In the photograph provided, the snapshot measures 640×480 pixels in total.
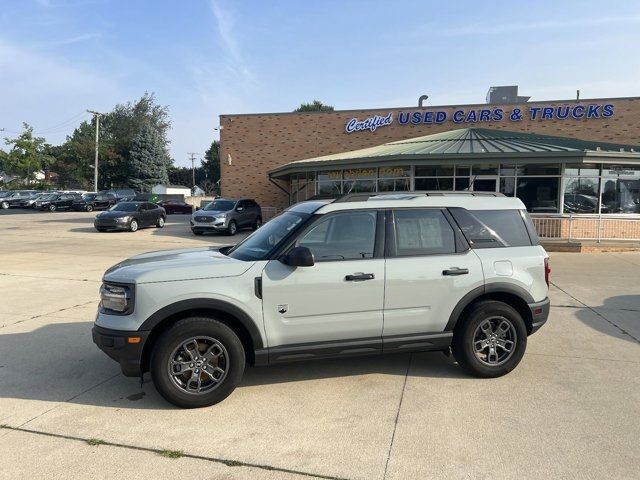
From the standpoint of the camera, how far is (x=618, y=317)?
712 centimetres

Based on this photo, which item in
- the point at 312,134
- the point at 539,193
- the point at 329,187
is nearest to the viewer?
the point at 539,193

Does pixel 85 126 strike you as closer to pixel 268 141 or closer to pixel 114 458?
pixel 268 141

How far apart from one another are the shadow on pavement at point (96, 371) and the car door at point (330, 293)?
62 cm

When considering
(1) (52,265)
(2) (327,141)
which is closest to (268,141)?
(2) (327,141)

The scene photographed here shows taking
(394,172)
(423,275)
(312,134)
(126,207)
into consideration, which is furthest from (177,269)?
(312,134)

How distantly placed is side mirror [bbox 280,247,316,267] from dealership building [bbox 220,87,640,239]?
562 inches

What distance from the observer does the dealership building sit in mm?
17641

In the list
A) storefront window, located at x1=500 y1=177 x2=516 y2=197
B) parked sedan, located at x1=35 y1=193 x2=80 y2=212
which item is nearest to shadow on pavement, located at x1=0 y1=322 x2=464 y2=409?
storefront window, located at x1=500 y1=177 x2=516 y2=197

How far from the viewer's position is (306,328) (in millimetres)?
4258

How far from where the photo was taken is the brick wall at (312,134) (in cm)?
2336

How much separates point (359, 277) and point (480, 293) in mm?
1236

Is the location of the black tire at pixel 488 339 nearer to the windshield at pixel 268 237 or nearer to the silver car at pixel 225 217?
the windshield at pixel 268 237

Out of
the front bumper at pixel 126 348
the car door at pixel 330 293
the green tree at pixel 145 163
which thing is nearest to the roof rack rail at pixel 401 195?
the car door at pixel 330 293

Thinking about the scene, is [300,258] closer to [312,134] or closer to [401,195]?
→ [401,195]
